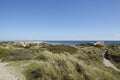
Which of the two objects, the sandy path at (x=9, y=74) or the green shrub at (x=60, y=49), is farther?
the green shrub at (x=60, y=49)

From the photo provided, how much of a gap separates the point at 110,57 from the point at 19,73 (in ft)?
77.8

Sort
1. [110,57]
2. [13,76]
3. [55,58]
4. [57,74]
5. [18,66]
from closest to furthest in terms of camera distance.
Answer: [13,76], [57,74], [18,66], [55,58], [110,57]

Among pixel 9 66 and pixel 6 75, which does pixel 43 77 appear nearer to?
pixel 6 75

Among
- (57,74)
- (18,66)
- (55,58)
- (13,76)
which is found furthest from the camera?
(55,58)

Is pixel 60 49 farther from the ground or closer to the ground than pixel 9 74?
farther from the ground

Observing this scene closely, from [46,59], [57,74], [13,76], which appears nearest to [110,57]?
[46,59]

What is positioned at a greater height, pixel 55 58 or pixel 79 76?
pixel 55 58

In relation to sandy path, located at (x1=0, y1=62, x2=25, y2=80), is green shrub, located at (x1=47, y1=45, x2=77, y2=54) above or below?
above

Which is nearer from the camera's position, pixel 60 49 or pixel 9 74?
pixel 9 74

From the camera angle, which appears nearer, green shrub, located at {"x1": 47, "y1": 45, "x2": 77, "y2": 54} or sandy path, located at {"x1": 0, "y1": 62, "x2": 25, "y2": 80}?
sandy path, located at {"x1": 0, "y1": 62, "x2": 25, "y2": 80}

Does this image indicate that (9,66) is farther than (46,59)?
No

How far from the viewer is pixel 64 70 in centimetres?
1169

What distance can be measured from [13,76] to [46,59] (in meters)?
4.12

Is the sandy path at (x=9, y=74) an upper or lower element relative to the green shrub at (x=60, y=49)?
lower
